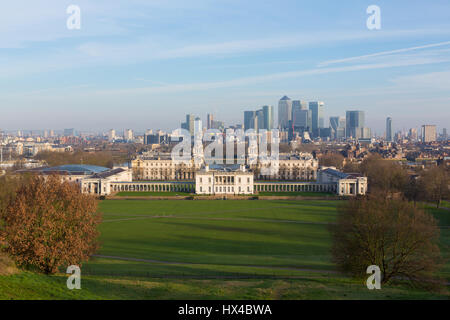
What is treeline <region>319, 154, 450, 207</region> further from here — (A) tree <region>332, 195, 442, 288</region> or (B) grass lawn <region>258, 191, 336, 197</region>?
(A) tree <region>332, 195, 442, 288</region>

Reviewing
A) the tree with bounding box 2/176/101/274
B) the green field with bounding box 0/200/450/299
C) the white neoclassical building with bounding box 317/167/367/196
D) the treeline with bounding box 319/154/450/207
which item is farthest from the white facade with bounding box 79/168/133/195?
the tree with bounding box 2/176/101/274

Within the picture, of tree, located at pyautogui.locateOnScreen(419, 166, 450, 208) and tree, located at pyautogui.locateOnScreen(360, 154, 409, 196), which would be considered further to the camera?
tree, located at pyautogui.locateOnScreen(360, 154, 409, 196)

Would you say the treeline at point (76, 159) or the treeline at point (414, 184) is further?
the treeline at point (76, 159)

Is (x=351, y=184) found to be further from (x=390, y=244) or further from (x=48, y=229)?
(x=48, y=229)

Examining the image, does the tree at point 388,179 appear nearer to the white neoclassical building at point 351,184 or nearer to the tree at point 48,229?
the white neoclassical building at point 351,184

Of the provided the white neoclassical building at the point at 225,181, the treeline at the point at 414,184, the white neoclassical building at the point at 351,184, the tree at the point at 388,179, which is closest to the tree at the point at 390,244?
the treeline at the point at 414,184
